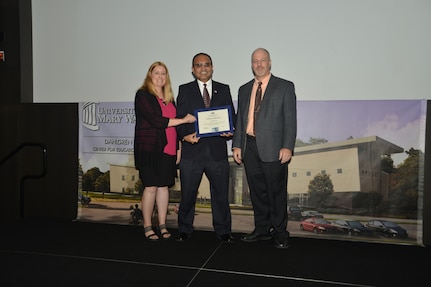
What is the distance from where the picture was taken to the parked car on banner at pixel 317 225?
3.77m

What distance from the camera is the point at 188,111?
3609 mm

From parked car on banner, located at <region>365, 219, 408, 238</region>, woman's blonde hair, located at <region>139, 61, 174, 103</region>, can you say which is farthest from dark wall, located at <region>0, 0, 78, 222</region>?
parked car on banner, located at <region>365, 219, 408, 238</region>

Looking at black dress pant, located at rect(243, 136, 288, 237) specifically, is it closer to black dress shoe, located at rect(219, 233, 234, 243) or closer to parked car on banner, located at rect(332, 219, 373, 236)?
black dress shoe, located at rect(219, 233, 234, 243)

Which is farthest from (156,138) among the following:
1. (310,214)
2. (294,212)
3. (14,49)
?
(14,49)

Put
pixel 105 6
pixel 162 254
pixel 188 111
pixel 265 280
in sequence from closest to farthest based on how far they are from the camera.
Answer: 1. pixel 265 280
2. pixel 162 254
3. pixel 188 111
4. pixel 105 6

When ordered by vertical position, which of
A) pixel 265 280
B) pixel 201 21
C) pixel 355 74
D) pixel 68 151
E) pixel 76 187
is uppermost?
pixel 201 21

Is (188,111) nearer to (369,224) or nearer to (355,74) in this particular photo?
(355,74)

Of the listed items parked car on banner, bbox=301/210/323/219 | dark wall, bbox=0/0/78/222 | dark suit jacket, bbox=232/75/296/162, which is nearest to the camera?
dark suit jacket, bbox=232/75/296/162

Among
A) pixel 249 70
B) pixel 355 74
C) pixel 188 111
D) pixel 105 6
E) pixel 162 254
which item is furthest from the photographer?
pixel 105 6

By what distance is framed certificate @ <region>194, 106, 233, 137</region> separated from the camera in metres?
3.45

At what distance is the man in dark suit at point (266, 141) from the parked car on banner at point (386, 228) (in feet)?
2.89

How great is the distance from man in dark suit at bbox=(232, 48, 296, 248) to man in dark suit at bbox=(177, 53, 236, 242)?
0.56 feet

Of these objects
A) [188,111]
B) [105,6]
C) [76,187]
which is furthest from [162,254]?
[105,6]

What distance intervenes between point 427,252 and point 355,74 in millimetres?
1804
